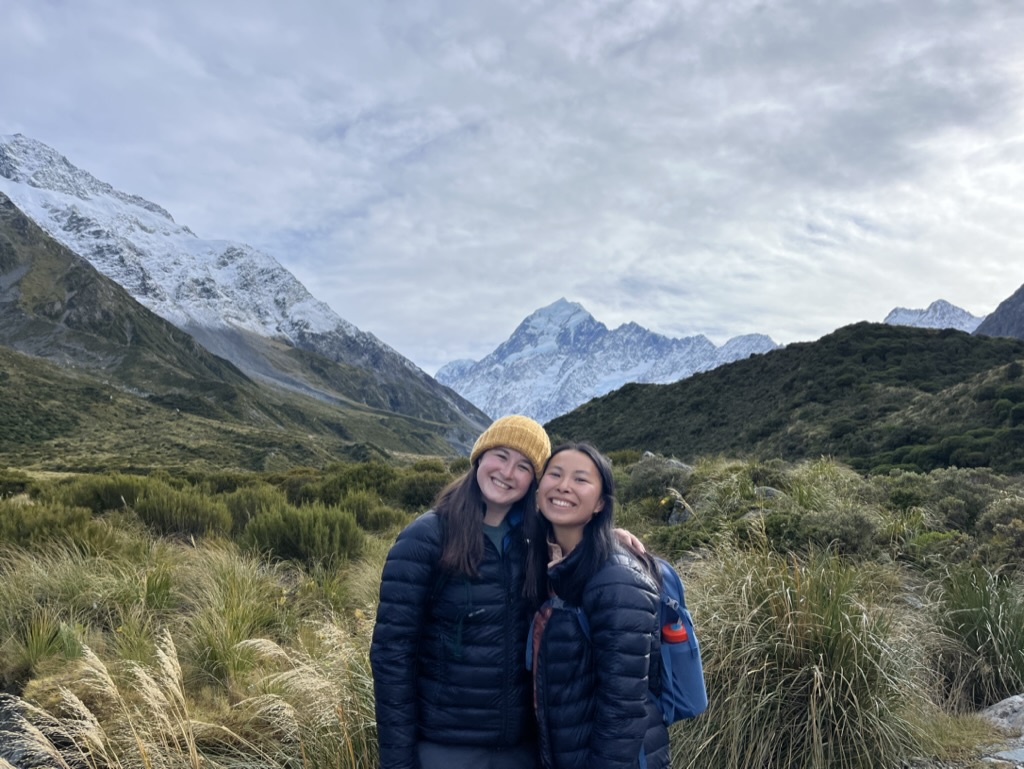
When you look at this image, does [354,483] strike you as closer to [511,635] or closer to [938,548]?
[938,548]

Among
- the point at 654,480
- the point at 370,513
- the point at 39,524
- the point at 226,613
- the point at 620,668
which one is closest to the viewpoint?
the point at 620,668

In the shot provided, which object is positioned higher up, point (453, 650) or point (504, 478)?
point (504, 478)

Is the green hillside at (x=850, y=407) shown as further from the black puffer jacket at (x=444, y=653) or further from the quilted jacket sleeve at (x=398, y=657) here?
the quilted jacket sleeve at (x=398, y=657)

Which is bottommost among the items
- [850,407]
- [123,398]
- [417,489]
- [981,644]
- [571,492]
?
[981,644]

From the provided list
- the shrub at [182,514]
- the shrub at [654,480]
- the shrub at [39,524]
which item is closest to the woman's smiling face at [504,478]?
the shrub at [39,524]

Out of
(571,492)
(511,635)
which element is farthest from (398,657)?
(571,492)

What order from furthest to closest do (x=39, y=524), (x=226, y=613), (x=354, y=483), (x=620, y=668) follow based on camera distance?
1. (x=354, y=483)
2. (x=39, y=524)
3. (x=226, y=613)
4. (x=620, y=668)

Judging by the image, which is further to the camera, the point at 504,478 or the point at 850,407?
the point at 850,407

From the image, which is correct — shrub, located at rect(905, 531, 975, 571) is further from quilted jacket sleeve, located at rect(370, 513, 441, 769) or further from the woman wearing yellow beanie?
quilted jacket sleeve, located at rect(370, 513, 441, 769)

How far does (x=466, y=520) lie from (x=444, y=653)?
0.49m

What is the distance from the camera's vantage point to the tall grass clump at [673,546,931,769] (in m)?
2.83

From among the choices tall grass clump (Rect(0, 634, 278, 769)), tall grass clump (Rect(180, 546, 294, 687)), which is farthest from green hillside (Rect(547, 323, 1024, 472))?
tall grass clump (Rect(0, 634, 278, 769))

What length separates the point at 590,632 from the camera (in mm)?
2082

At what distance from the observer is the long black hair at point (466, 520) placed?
214cm
